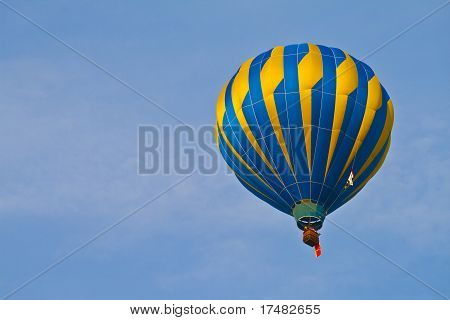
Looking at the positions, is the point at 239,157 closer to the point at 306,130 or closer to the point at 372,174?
the point at 306,130

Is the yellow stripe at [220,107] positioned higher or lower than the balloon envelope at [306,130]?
higher

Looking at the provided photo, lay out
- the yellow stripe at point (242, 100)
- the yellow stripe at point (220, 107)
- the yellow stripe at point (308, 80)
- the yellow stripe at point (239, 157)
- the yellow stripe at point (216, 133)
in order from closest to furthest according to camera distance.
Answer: the yellow stripe at point (308, 80)
the yellow stripe at point (242, 100)
the yellow stripe at point (239, 157)
the yellow stripe at point (220, 107)
the yellow stripe at point (216, 133)

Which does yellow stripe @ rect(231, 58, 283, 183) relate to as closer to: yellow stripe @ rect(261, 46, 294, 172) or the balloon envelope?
the balloon envelope

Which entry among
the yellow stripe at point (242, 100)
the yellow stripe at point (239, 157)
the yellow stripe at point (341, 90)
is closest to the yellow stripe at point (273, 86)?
the yellow stripe at point (242, 100)

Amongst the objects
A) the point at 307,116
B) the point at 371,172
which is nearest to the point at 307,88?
the point at 307,116

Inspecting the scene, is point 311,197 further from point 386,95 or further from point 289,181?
point 386,95

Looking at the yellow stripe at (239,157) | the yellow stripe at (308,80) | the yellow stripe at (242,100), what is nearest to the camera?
the yellow stripe at (308,80)

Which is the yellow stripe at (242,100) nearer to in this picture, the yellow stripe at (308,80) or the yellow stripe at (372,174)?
the yellow stripe at (308,80)
